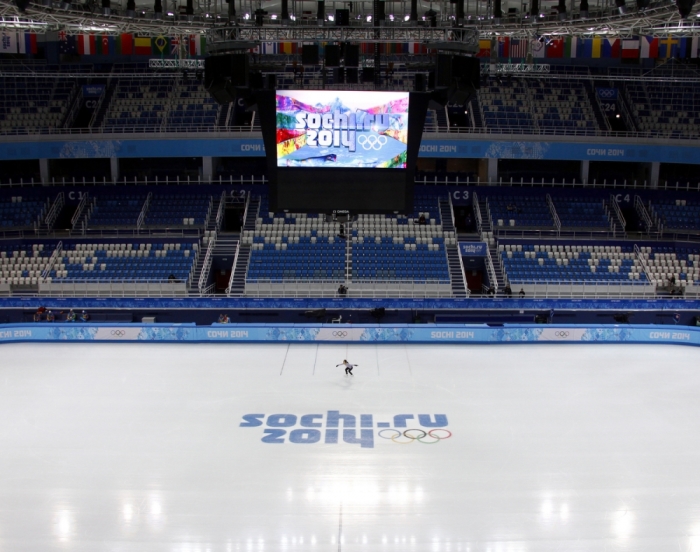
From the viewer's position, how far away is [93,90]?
3825 cm

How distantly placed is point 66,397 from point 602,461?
13177 millimetres

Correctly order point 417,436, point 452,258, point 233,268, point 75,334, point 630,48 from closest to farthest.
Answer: point 417,436 < point 75,334 < point 233,268 < point 452,258 < point 630,48

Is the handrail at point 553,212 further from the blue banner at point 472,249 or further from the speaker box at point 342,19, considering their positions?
the speaker box at point 342,19

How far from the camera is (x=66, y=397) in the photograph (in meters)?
19.0

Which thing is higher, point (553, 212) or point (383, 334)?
point (553, 212)

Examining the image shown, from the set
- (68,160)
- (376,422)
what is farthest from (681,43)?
(68,160)

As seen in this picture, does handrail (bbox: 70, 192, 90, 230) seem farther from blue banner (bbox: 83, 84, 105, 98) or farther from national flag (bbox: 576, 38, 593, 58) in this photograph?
national flag (bbox: 576, 38, 593, 58)

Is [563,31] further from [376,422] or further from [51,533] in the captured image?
[51,533]

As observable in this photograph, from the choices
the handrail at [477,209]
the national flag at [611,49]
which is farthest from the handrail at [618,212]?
the national flag at [611,49]

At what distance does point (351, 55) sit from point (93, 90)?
960 inches

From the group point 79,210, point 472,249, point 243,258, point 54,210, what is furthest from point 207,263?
point 472,249

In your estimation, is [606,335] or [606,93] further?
[606,93]

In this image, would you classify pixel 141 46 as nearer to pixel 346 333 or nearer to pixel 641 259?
pixel 346 333

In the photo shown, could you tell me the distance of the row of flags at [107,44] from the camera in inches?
1417
